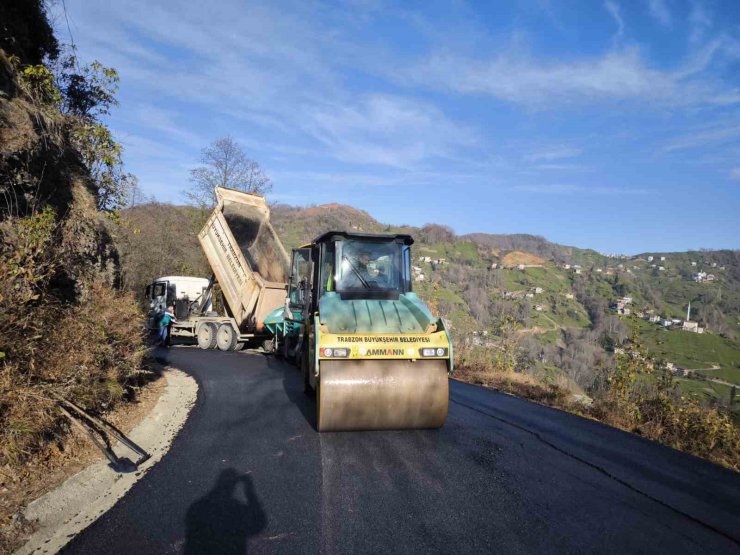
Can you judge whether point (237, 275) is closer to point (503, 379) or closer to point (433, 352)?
point (503, 379)

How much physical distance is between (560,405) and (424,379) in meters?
4.55

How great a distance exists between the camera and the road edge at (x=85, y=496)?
3305mm

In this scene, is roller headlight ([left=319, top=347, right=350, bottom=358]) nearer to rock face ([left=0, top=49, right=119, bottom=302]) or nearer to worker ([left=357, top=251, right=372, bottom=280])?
worker ([left=357, top=251, right=372, bottom=280])

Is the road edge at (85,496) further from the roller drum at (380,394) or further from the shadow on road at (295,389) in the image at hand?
the roller drum at (380,394)

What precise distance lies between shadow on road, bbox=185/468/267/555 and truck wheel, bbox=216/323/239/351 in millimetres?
10029

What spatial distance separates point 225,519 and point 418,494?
167 cm

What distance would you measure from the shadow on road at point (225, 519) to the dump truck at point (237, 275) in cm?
A: 924

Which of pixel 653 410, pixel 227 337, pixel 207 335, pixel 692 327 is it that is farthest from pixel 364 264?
pixel 692 327

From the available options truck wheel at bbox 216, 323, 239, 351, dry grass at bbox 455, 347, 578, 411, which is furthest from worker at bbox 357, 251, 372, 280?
truck wheel at bbox 216, 323, 239, 351

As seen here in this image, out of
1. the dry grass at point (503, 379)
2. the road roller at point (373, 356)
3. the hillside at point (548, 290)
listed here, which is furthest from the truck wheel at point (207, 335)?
the road roller at point (373, 356)

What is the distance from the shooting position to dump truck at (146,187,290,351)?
43.9ft

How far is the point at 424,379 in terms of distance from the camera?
18.5 feet

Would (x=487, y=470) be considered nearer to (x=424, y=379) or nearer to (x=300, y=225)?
(x=424, y=379)

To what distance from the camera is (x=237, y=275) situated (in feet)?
44.8
